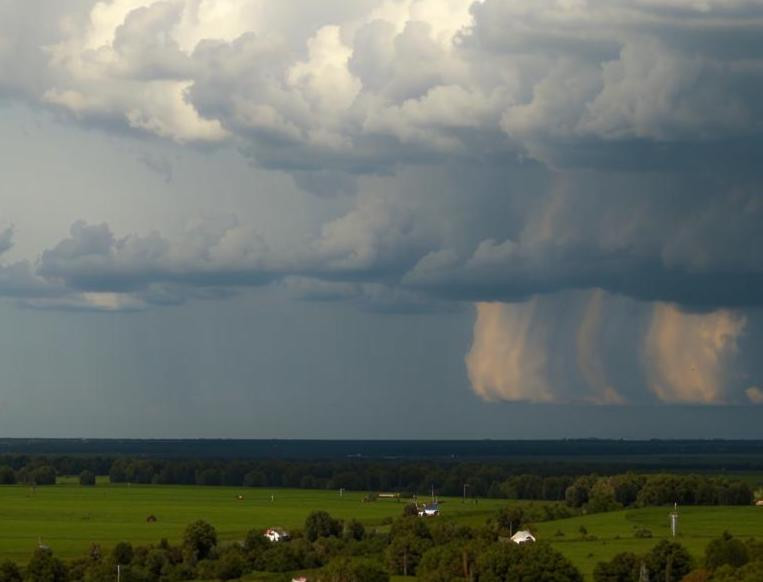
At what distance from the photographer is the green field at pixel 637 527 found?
427ft

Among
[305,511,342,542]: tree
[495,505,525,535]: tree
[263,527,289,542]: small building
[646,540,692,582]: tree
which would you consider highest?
[495,505,525,535]: tree

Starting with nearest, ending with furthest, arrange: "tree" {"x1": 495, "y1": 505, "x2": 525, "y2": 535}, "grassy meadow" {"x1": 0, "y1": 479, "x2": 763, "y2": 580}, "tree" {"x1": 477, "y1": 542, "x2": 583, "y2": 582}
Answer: "tree" {"x1": 477, "y1": 542, "x2": 583, "y2": 582}
"grassy meadow" {"x1": 0, "y1": 479, "x2": 763, "y2": 580}
"tree" {"x1": 495, "y1": 505, "x2": 525, "y2": 535}

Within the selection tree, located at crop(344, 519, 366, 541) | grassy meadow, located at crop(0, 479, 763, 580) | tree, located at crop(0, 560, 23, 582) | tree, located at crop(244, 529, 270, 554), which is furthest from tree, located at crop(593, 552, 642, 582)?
tree, located at crop(0, 560, 23, 582)

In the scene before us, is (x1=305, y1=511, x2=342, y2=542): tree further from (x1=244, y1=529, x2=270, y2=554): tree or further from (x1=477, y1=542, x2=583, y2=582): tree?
(x1=477, y1=542, x2=583, y2=582): tree

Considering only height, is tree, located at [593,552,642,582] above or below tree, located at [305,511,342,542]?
below

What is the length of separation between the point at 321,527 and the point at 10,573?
42.7 meters

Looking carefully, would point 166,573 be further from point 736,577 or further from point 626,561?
point 736,577

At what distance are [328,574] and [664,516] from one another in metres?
71.7

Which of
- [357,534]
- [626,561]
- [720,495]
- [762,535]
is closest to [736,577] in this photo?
[626,561]

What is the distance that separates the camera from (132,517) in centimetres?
18825

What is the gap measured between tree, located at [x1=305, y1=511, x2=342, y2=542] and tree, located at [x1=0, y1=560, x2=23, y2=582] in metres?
37.2

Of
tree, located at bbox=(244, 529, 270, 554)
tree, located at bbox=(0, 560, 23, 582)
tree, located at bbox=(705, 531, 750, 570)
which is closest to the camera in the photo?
tree, located at bbox=(705, 531, 750, 570)

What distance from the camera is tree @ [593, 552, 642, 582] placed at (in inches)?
4375

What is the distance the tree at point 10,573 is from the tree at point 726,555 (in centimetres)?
5284
